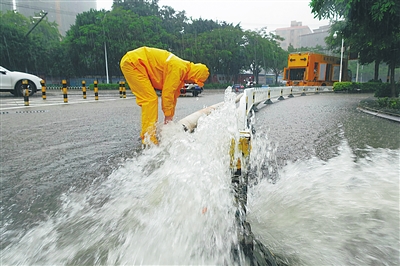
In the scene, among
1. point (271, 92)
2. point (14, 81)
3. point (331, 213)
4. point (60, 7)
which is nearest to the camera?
point (331, 213)

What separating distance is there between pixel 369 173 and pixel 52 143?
456 cm

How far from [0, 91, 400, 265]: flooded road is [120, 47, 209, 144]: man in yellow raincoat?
31cm

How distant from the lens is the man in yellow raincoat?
4.09m

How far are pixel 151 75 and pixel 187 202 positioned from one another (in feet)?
7.97

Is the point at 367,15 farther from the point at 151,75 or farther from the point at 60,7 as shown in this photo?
the point at 60,7

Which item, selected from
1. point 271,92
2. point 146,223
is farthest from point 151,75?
point 271,92

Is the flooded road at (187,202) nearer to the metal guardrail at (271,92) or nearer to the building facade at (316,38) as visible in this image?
the metal guardrail at (271,92)

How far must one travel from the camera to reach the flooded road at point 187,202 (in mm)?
1948

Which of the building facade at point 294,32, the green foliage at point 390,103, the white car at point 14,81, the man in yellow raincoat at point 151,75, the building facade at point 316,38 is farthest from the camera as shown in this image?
the building facade at point 294,32

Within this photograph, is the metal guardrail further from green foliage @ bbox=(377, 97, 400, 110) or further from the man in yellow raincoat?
green foliage @ bbox=(377, 97, 400, 110)

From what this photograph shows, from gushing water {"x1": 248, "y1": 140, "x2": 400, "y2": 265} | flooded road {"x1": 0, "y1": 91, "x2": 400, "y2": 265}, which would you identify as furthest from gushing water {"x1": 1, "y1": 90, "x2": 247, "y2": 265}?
gushing water {"x1": 248, "y1": 140, "x2": 400, "y2": 265}

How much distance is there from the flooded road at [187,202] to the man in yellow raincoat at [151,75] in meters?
0.31

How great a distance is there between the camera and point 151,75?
14.0 ft

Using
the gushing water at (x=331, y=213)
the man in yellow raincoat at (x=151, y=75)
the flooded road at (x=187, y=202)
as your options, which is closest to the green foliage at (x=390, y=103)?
the flooded road at (x=187, y=202)
